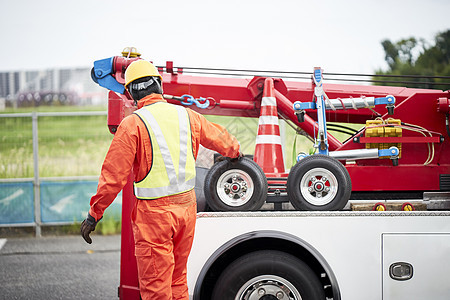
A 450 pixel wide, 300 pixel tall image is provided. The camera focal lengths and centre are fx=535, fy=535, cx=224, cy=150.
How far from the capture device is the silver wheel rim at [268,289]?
12.1 ft

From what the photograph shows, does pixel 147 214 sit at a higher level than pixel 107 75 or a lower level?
lower

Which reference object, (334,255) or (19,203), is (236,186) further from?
(19,203)

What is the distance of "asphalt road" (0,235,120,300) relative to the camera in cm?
604

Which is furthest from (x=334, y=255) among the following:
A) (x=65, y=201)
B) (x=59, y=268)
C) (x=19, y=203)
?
(x=19, y=203)

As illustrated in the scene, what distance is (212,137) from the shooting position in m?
3.76

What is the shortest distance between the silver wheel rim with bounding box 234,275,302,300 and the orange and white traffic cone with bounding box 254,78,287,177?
1.03 meters

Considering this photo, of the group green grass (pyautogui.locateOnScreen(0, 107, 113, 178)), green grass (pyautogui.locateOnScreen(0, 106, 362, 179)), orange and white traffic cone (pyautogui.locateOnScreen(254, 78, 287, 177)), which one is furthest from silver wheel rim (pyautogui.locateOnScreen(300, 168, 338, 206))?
green grass (pyautogui.locateOnScreen(0, 107, 113, 178))

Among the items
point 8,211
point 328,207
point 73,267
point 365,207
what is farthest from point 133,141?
point 8,211

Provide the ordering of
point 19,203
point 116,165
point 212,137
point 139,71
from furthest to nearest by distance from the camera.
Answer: point 19,203 < point 212,137 < point 139,71 < point 116,165

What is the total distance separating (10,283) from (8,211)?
308cm

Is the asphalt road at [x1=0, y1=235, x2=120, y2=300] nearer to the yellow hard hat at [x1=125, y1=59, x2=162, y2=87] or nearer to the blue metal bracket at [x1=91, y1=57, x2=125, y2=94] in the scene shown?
the blue metal bracket at [x1=91, y1=57, x2=125, y2=94]

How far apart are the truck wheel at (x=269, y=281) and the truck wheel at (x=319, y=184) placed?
45 cm

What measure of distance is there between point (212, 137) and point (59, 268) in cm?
442

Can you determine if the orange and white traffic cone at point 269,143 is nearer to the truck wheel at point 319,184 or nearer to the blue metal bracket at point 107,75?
the truck wheel at point 319,184
